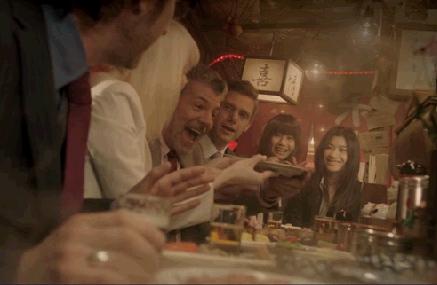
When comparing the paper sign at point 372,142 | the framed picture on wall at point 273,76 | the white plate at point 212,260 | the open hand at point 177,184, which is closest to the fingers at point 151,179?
the open hand at point 177,184

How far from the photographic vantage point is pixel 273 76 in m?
0.86

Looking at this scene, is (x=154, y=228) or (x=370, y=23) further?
(x=370, y=23)

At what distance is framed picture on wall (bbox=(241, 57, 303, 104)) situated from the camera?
855 millimetres

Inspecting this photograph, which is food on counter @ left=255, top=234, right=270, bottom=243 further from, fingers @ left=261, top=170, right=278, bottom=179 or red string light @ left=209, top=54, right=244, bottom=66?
red string light @ left=209, top=54, right=244, bottom=66

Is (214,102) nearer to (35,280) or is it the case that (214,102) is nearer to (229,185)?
(229,185)

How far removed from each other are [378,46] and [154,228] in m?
0.49

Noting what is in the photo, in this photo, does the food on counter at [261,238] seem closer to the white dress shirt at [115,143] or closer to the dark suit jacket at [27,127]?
the white dress shirt at [115,143]

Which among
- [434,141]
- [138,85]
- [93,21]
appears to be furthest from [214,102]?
[434,141]

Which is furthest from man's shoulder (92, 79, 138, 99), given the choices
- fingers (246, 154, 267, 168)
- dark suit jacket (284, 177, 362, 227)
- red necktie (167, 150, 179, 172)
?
dark suit jacket (284, 177, 362, 227)

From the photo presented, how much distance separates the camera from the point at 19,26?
2.49ft

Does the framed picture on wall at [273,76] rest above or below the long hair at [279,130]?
above

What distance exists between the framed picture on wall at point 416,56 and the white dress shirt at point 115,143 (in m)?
0.44

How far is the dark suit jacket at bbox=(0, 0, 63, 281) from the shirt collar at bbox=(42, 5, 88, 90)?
11mm

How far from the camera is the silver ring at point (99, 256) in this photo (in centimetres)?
67
